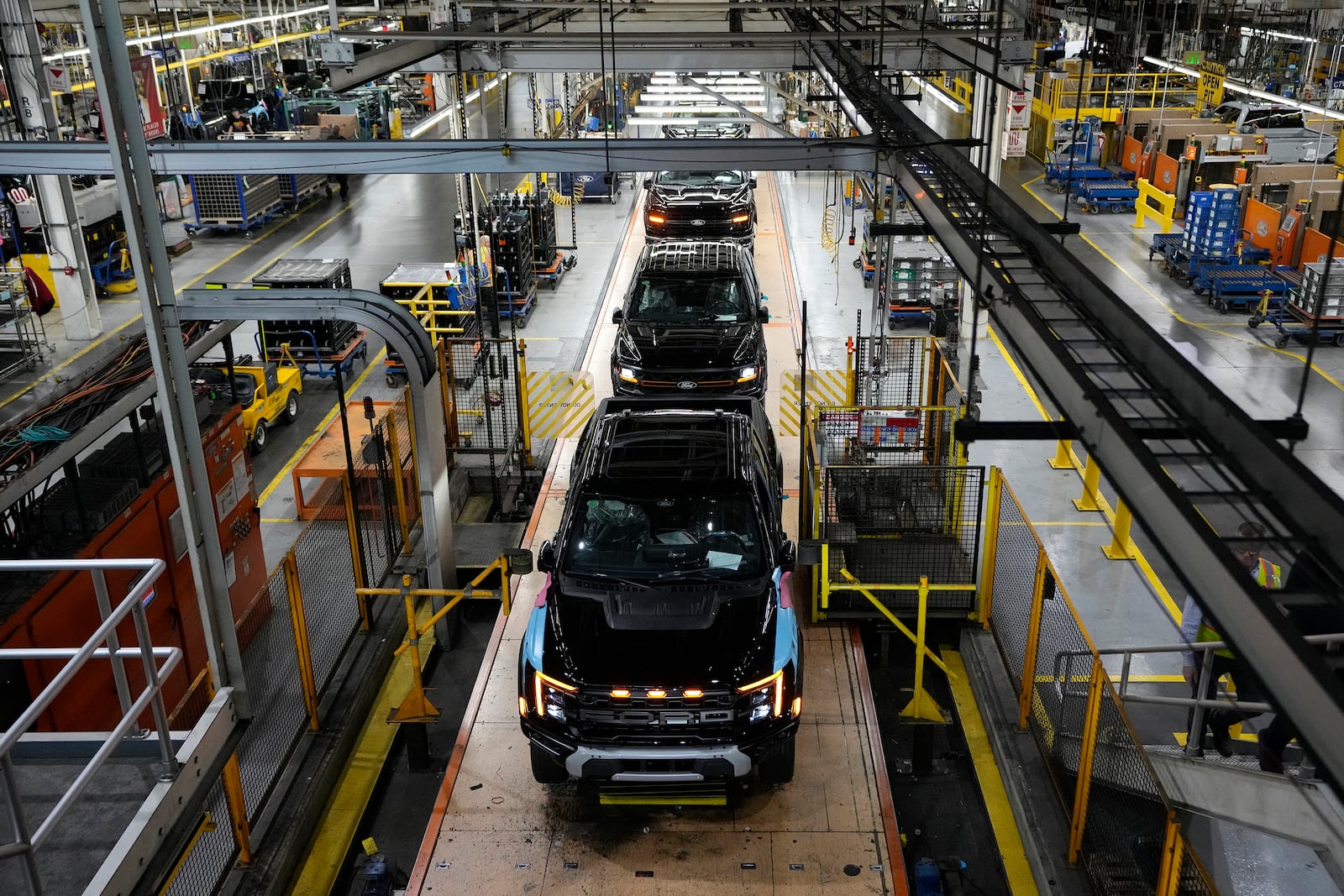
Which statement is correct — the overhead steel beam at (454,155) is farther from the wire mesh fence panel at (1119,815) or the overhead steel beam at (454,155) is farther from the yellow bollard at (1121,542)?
the wire mesh fence panel at (1119,815)

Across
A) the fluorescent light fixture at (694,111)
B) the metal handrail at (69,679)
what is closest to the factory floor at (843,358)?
the fluorescent light fixture at (694,111)

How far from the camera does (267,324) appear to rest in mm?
13922

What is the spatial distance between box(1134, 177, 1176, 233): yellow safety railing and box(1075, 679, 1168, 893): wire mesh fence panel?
17.0m

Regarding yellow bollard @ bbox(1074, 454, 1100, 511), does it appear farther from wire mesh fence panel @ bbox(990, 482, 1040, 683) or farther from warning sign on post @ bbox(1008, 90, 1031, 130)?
warning sign on post @ bbox(1008, 90, 1031, 130)

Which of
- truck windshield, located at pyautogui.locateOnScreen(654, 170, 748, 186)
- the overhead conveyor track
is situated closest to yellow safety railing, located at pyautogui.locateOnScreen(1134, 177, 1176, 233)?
truck windshield, located at pyautogui.locateOnScreen(654, 170, 748, 186)

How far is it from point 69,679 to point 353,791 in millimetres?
3337

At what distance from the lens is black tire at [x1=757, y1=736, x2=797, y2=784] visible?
6168mm

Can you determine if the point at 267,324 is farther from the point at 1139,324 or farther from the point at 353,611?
the point at 1139,324

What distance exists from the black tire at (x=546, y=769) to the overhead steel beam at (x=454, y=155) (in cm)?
397

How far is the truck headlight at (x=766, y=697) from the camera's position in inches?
230

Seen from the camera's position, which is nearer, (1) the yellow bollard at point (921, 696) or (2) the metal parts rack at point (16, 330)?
(1) the yellow bollard at point (921, 696)

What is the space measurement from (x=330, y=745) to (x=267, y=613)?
1.81 m

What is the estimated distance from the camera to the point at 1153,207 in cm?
2211

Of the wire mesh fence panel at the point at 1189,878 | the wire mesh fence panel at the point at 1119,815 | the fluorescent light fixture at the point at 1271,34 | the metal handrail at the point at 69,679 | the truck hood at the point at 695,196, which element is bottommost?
the wire mesh fence panel at the point at 1119,815
